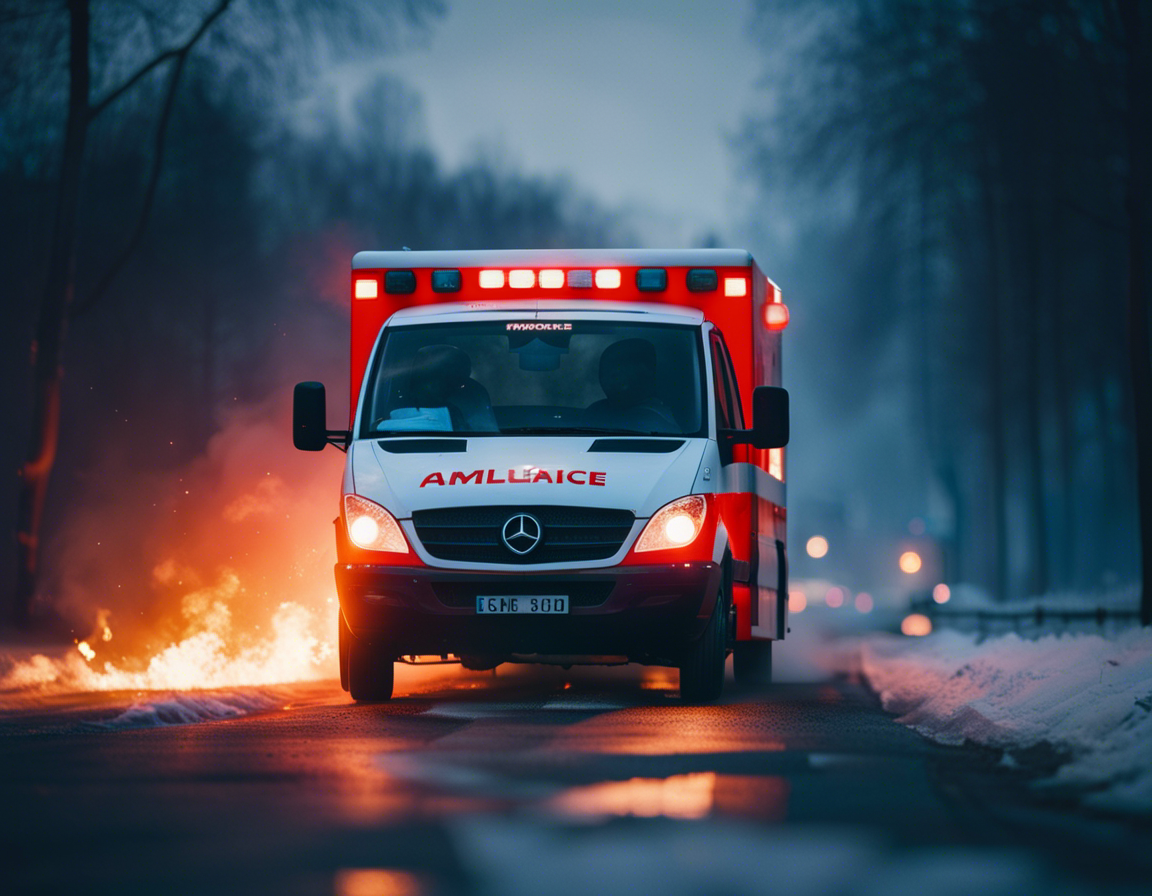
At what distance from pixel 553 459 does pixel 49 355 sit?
40.2ft

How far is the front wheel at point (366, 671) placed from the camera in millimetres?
12734

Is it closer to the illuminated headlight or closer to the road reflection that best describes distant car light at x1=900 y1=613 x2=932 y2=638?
the illuminated headlight

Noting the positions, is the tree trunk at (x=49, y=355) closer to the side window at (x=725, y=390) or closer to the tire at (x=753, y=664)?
the tire at (x=753, y=664)

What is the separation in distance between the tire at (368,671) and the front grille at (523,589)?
1009 millimetres

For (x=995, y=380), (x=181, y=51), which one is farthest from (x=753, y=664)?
(x=995, y=380)

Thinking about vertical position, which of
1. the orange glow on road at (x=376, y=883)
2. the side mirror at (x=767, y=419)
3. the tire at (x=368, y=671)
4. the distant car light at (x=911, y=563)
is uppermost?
the side mirror at (x=767, y=419)

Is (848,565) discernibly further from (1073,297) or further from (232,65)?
(232,65)

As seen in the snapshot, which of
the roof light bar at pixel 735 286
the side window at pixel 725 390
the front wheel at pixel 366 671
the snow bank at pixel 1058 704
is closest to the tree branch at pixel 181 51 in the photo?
the snow bank at pixel 1058 704

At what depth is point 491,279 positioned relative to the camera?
13.9m

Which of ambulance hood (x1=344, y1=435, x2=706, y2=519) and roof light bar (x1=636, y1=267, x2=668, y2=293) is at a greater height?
roof light bar (x1=636, y1=267, x2=668, y2=293)

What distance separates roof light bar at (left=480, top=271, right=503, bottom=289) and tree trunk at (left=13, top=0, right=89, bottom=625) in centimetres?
994

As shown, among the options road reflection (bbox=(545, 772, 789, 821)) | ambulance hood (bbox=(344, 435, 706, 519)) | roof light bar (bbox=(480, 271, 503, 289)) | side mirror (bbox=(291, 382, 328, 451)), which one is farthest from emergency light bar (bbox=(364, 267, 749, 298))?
road reflection (bbox=(545, 772, 789, 821))

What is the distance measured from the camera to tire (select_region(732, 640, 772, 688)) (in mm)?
15977

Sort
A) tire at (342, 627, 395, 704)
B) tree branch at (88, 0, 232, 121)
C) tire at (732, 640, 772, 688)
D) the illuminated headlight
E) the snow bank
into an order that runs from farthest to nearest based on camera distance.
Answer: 1. tree branch at (88, 0, 232, 121)
2. tire at (732, 640, 772, 688)
3. tire at (342, 627, 395, 704)
4. the illuminated headlight
5. the snow bank
